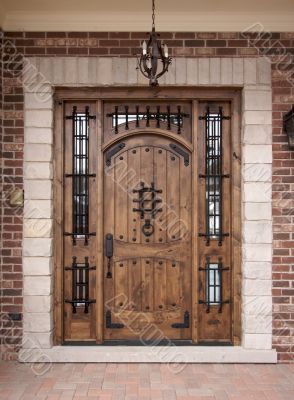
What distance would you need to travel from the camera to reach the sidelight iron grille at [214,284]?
13.8 ft

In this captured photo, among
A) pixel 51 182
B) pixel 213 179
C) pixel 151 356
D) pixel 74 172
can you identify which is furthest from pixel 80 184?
pixel 151 356

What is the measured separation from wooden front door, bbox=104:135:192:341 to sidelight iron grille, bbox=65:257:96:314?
0.59 ft

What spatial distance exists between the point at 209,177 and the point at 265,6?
1595 mm

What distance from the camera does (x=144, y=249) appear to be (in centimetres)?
421

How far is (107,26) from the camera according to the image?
13.5 feet

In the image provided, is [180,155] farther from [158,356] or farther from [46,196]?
[158,356]

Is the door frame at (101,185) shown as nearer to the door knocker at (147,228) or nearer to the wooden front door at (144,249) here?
the wooden front door at (144,249)

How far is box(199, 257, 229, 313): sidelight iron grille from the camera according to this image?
4.22 metres

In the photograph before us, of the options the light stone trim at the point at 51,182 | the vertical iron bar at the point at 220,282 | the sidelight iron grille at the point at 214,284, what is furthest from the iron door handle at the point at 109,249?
the vertical iron bar at the point at 220,282

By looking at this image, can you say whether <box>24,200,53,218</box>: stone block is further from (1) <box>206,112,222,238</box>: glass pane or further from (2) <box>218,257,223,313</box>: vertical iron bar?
(2) <box>218,257,223,313</box>: vertical iron bar

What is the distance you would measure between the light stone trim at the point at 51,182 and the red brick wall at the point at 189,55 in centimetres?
7

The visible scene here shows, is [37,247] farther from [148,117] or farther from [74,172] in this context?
[148,117]

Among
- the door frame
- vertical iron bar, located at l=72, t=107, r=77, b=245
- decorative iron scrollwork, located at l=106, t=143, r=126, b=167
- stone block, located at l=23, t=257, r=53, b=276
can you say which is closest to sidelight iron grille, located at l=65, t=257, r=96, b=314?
the door frame

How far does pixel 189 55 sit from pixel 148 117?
2.22ft
